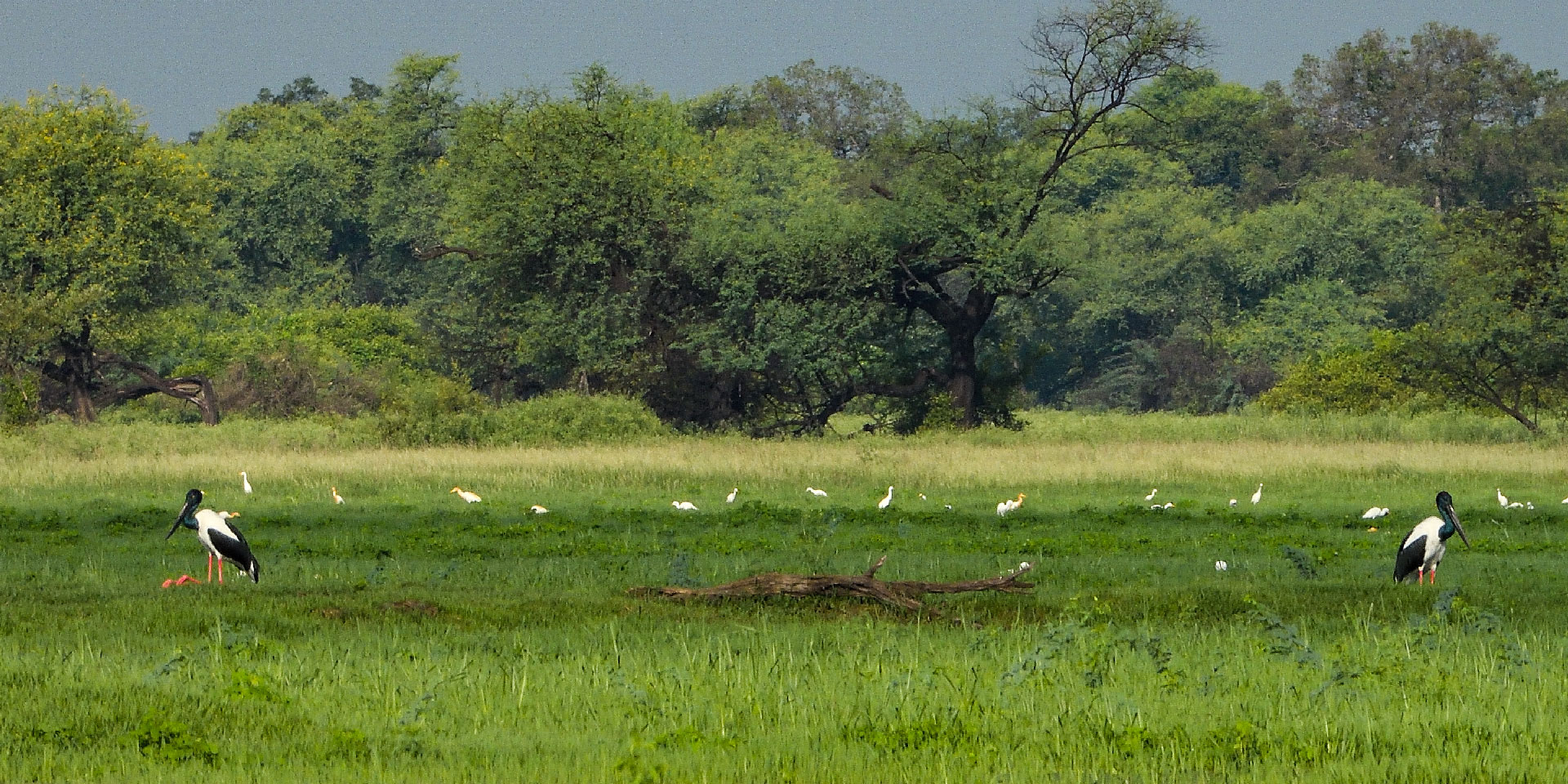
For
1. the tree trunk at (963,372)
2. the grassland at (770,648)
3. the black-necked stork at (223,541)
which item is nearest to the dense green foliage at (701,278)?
the tree trunk at (963,372)

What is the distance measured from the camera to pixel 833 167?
3981 inches

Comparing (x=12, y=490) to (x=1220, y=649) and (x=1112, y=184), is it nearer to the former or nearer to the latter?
(x=1220, y=649)

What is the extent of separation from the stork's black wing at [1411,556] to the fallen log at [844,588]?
12.8ft

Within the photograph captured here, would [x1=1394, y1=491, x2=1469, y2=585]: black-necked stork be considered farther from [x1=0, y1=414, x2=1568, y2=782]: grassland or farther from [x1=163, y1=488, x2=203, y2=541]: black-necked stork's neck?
[x1=163, y1=488, x2=203, y2=541]: black-necked stork's neck

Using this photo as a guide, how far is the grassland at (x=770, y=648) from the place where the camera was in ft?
30.2

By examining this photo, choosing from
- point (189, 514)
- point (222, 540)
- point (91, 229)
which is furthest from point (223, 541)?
point (91, 229)

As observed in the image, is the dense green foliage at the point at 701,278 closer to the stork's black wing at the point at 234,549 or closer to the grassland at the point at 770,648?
the grassland at the point at 770,648

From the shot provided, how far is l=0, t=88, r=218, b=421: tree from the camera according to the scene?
5838 cm

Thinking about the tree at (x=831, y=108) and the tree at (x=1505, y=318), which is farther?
the tree at (x=831, y=108)

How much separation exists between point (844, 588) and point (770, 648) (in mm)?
2517

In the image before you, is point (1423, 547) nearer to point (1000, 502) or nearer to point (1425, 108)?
point (1000, 502)

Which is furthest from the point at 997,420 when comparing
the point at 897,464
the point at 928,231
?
the point at 897,464

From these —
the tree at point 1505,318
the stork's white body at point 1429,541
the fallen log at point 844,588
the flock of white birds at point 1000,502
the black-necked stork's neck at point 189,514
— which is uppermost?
the tree at point 1505,318

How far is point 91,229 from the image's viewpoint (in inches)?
2320
